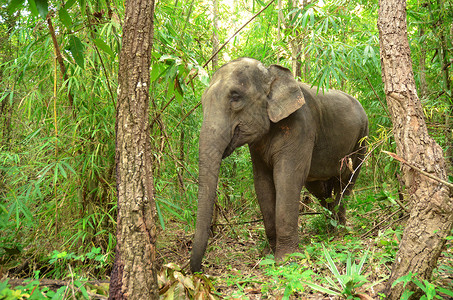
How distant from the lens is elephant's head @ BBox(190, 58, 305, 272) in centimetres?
346

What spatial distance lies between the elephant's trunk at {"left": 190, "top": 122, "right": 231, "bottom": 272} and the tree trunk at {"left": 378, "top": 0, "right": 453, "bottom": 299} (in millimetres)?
1441

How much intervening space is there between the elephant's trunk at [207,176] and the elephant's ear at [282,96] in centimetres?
59

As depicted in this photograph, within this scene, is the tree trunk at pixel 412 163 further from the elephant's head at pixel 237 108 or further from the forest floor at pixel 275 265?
the elephant's head at pixel 237 108

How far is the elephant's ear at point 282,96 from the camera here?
3824 mm

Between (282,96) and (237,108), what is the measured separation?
523 millimetres

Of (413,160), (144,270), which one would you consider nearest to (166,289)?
(144,270)

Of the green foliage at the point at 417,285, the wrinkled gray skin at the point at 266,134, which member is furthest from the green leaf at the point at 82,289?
the green foliage at the point at 417,285

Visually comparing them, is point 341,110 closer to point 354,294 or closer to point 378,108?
point 378,108

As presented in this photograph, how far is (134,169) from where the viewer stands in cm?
205

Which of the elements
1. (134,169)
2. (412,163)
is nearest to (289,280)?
(412,163)

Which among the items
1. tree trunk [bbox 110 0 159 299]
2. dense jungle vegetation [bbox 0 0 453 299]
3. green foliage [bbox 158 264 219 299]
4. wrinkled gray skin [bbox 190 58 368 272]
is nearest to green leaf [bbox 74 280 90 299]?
dense jungle vegetation [bbox 0 0 453 299]

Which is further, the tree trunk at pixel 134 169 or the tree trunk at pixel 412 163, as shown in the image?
the tree trunk at pixel 412 163

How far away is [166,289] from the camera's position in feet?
7.75

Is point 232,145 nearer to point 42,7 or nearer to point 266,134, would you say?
point 266,134
